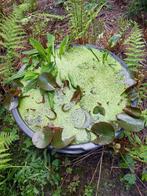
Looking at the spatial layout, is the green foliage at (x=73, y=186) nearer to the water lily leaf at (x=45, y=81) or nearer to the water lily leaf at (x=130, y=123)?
the water lily leaf at (x=130, y=123)

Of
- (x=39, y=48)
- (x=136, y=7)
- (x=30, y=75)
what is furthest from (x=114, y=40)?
(x=30, y=75)

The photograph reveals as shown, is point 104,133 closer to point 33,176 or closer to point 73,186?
point 73,186

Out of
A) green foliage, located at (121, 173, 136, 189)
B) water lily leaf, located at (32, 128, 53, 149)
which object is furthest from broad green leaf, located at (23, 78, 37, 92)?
green foliage, located at (121, 173, 136, 189)

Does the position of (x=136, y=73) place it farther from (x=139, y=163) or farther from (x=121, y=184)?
(x=121, y=184)

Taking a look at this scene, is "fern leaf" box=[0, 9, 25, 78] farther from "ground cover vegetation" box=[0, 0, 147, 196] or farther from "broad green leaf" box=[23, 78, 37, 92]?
"broad green leaf" box=[23, 78, 37, 92]

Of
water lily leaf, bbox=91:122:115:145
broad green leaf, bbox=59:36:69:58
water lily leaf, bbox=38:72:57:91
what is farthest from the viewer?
broad green leaf, bbox=59:36:69:58

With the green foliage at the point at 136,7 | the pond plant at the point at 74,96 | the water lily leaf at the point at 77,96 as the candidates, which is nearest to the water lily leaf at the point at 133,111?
the pond plant at the point at 74,96

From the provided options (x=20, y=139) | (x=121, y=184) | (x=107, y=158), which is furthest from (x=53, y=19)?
(x=121, y=184)
